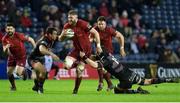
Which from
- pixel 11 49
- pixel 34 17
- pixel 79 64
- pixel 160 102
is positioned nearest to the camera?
pixel 160 102

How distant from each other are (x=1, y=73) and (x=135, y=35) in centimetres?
750

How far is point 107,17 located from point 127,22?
112 cm

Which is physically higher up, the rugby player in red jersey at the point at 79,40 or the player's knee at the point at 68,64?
the rugby player in red jersey at the point at 79,40

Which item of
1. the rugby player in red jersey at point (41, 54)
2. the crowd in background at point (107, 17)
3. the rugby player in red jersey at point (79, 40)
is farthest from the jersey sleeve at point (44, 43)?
the crowd in background at point (107, 17)

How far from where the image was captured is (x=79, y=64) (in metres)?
19.7

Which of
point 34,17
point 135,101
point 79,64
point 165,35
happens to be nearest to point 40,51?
point 79,64

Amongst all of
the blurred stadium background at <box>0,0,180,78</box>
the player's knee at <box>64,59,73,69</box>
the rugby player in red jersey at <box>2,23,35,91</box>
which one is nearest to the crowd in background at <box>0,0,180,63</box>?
the blurred stadium background at <box>0,0,180,78</box>

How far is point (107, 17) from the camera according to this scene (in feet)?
115

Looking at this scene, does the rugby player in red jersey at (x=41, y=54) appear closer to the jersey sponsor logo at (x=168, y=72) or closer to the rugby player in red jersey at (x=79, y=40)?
the rugby player in red jersey at (x=79, y=40)

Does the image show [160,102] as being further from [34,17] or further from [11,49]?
[34,17]

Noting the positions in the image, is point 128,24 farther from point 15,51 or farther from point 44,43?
point 44,43

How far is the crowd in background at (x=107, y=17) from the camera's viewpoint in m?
32.6

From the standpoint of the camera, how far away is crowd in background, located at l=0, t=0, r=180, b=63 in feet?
107

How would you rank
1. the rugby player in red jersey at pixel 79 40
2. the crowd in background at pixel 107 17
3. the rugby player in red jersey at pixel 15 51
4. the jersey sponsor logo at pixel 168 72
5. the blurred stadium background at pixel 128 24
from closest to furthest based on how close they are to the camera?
the rugby player in red jersey at pixel 79 40
the rugby player in red jersey at pixel 15 51
the blurred stadium background at pixel 128 24
the crowd in background at pixel 107 17
the jersey sponsor logo at pixel 168 72
